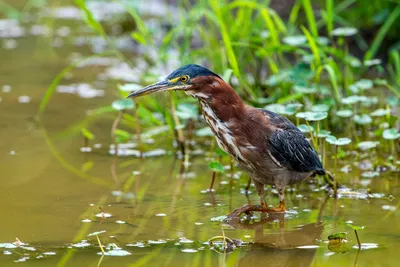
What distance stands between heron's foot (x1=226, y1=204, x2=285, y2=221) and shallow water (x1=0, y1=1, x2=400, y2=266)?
7cm

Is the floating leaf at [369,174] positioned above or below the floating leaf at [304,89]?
below

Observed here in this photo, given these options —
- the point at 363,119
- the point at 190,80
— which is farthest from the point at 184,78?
the point at 363,119

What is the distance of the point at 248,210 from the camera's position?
518cm

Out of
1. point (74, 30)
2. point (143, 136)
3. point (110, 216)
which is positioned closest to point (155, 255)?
point (110, 216)

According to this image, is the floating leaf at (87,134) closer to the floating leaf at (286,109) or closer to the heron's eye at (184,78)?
the floating leaf at (286,109)

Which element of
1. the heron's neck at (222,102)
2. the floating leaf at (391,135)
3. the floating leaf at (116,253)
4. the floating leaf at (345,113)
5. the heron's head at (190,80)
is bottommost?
the floating leaf at (116,253)

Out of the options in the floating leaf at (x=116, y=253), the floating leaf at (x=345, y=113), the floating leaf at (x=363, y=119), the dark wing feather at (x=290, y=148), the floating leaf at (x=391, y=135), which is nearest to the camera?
the floating leaf at (x=116, y=253)

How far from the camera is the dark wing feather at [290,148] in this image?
205 inches

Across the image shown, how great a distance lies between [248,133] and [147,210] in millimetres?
857

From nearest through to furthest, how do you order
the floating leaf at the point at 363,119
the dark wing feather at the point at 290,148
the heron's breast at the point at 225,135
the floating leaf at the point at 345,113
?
the heron's breast at the point at 225,135
the dark wing feather at the point at 290,148
the floating leaf at the point at 345,113
the floating leaf at the point at 363,119

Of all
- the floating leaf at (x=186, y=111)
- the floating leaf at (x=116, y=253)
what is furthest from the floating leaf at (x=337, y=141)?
the floating leaf at (x=116, y=253)

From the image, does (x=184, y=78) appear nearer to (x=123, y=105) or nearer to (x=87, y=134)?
(x=123, y=105)

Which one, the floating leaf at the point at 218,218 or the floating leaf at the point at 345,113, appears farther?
the floating leaf at the point at 345,113

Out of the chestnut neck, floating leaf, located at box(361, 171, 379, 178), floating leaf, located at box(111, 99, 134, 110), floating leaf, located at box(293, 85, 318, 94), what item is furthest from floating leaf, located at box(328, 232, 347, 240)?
floating leaf, located at box(111, 99, 134, 110)
